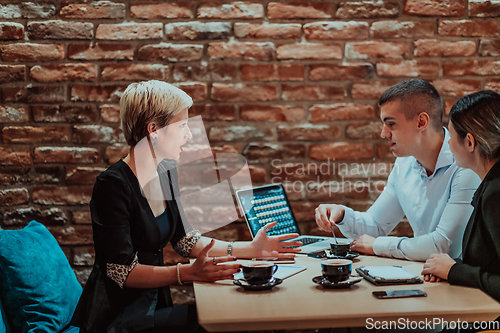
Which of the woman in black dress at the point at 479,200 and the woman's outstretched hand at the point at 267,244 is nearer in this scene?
the woman in black dress at the point at 479,200

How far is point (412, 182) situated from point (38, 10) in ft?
6.46

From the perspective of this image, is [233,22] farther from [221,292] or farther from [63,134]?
[221,292]

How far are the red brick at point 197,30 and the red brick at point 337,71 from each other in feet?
1.59

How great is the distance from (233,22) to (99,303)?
4.83 ft

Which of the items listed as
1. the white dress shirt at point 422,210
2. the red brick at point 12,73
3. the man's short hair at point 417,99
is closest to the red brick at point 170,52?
the red brick at point 12,73

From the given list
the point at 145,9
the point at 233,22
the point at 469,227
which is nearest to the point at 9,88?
the point at 145,9

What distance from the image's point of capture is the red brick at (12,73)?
2.17m

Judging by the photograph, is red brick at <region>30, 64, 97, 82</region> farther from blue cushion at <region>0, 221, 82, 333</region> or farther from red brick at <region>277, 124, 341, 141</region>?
red brick at <region>277, 124, 341, 141</region>

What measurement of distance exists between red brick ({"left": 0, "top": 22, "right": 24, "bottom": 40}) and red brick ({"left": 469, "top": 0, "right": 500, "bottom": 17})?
229 centimetres

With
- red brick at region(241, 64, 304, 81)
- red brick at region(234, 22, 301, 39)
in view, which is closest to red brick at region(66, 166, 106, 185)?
red brick at region(241, 64, 304, 81)

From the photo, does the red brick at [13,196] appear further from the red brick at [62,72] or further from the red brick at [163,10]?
the red brick at [163,10]

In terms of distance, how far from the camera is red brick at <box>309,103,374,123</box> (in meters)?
2.23

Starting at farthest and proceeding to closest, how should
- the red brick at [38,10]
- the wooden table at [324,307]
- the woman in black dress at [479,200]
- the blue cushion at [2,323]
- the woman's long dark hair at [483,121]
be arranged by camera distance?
the red brick at [38,10] < the blue cushion at [2,323] < the woman's long dark hair at [483,121] < the woman in black dress at [479,200] < the wooden table at [324,307]

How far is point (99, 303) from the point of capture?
4.54 ft
